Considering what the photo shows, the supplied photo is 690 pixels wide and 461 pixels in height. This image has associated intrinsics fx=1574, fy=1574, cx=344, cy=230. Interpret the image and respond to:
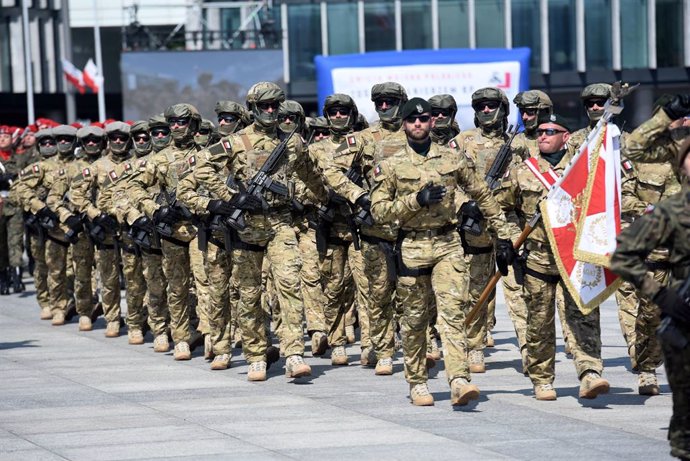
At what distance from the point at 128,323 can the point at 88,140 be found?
2.83 meters

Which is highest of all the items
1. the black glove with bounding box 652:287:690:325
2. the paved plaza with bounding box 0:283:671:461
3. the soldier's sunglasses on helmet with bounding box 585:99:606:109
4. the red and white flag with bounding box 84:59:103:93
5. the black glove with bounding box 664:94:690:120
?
the red and white flag with bounding box 84:59:103:93

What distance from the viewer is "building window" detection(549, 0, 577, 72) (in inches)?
1714

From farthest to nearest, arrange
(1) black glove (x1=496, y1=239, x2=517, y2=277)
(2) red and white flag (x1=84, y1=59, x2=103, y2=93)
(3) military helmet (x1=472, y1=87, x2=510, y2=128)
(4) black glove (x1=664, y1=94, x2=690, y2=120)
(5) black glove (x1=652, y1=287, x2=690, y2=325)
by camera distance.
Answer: (2) red and white flag (x1=84, y1=59, x2=103, y2=93) → (3) military helmet (x1=472, y1=87, x2=510, y2=128) → (1) black glove (x1=496, y1=239, x2=517, y2=277) → (4) black glove (x1=664, y1=94, x2=690, y2=120) → (5) black glove (x1=652, y1=287, x2=690, y2=325)

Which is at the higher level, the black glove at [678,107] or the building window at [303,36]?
the building window at [303,36]

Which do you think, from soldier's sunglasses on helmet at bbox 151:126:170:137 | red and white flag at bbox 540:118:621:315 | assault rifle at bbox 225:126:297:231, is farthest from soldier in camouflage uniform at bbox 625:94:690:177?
soldier's sunglasses on helmet at bbox 151:126:170:137

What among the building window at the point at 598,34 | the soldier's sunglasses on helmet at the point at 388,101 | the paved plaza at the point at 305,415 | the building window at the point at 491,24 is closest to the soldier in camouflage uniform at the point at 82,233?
the paved plaza at the point at 305,415

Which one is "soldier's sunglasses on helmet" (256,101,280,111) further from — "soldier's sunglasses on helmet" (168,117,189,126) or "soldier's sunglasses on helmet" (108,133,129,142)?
"soldier's sunglasses on helmet" (108,133,129,142)

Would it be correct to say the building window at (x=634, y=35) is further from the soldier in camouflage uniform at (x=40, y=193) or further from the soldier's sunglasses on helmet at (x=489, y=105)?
the soldier's sunglasses on helmet at (x=489, y=105)

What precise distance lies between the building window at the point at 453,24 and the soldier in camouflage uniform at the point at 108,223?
2721 centimetres

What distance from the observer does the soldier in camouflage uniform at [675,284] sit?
7.93 m

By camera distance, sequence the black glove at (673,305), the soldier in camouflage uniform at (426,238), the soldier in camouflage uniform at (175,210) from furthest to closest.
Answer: the soldier in camouflage uniform at (175,210) < the soldier in camouflage uniform at (426,238) < the black glove at (673,305)

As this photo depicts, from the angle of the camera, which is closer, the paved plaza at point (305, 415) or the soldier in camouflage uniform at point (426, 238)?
the paved plaza at point (305, 415)

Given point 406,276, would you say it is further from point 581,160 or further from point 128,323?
point 128,323

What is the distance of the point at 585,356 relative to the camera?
1107 cm
